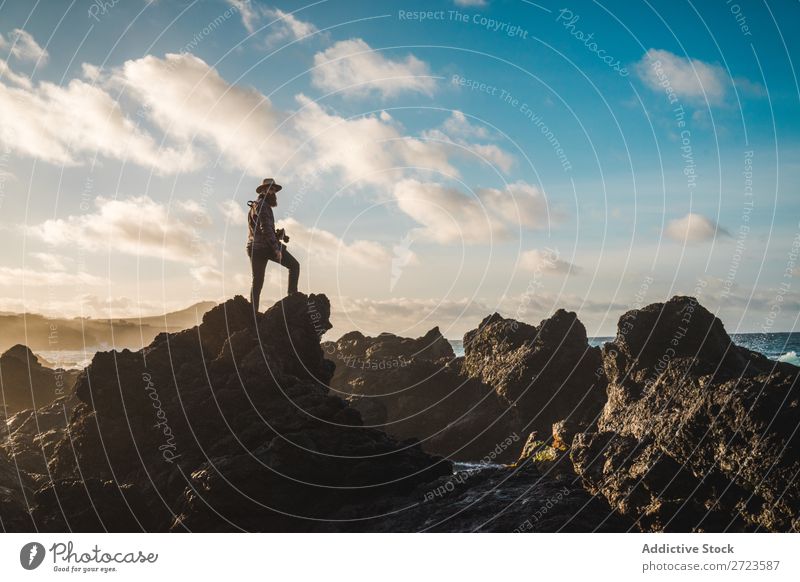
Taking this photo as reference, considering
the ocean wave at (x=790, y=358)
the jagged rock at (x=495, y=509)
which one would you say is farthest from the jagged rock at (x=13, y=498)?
the ocean wave at (x=790, y=358)

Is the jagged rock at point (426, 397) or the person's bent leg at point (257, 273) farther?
the jagged rock at point (426, 397)

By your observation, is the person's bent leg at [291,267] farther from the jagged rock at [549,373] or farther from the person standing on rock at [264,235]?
the jagged rock at [549,373]

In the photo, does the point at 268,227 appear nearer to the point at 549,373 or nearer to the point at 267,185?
the point at 267,185

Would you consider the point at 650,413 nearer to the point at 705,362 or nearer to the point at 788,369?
the point at 705,362

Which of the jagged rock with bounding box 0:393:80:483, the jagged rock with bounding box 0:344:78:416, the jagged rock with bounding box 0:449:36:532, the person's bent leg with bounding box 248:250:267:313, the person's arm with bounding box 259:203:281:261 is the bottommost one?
the jagged rock with bounding box 0:449:36:532

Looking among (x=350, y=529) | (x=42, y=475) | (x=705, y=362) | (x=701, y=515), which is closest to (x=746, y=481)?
(x=701, y=515)

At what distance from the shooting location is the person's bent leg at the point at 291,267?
74.7 ft

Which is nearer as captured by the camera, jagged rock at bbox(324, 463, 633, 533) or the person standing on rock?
jagged rock at bbox(324, 463, 633, 533)

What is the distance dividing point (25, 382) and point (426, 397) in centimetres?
3376

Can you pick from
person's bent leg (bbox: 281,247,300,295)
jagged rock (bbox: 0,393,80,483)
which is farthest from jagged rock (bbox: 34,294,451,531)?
jagged rock (bbox: 0,393,80,483)

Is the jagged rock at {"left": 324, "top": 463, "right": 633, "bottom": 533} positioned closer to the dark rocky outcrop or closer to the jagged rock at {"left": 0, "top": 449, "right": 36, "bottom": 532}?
the dark rocky outcrop

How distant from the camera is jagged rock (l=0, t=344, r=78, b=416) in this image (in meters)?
44.1

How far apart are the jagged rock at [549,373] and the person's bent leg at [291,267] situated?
1731 cm

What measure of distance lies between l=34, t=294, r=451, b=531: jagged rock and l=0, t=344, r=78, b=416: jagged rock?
87.3 feet
